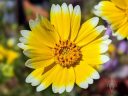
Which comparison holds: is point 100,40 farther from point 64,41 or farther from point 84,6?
point 84,6

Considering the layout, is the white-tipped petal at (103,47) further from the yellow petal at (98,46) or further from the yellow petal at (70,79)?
the yellow petal at (70,79)

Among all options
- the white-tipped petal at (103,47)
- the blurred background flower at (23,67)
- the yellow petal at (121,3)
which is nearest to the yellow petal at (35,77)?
the white-tipped petal at (103,47)

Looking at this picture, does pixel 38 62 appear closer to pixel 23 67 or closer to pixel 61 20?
pixel 61 20

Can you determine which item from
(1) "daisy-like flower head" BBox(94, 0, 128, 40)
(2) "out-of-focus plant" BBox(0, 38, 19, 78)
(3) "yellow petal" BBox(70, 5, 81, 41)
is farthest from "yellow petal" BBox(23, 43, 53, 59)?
(2) "out-of-focus plant" BBox(0, 38, 19, 78)

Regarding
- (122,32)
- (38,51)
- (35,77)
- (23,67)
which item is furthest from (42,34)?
(23,67)

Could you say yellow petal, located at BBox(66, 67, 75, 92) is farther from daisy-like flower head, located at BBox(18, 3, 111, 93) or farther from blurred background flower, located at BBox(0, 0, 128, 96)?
blurred background flower, located at BBox(0, 0, 128, 96)

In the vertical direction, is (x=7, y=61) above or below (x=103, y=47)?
below

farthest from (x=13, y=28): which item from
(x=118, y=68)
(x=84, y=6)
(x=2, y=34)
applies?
(x=118, y=68)
